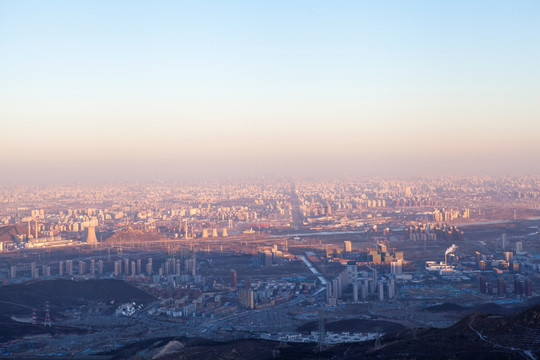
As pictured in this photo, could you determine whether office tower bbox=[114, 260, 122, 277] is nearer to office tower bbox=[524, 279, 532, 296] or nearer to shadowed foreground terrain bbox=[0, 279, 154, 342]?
shadowed foreground terrain bbox=[0, 279, 154, 342]

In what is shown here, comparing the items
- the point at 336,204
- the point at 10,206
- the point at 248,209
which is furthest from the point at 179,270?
the point at 10,206

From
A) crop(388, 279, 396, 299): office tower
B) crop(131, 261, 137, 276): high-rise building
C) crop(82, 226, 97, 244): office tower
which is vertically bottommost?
crop(388, 279, 396, 299): office tower

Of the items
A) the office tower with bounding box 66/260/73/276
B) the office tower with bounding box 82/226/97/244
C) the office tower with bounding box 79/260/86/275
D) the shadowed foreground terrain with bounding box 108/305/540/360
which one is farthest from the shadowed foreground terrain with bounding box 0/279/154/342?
the office tower with bounding box 82/226/97/244

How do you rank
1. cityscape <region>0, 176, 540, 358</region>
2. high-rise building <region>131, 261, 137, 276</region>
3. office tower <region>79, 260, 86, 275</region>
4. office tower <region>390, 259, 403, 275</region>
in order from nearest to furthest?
cityscape <region>0, 176, 540, 358</region> < office tower <region>390, 259, 403, 275</region> < high-rise building <region>131, 261, 137, 276</region> < office tower <region>79, 260, 86, 275</region>

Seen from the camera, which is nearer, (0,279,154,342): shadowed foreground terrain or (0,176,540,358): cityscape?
(0,176,540,358): cityscape

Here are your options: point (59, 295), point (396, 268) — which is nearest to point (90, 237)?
point (59, 295)

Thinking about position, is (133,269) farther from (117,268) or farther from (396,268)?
(396,268)

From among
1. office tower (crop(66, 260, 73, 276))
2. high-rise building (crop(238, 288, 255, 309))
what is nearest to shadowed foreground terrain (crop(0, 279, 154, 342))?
high-rise building (crop(238, 288, 255, 309))

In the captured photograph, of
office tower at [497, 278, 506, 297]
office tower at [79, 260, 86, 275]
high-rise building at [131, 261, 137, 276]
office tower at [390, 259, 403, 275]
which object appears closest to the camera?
office tower at [497, 278, 506, 297]

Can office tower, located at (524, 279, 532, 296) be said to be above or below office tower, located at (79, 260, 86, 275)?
below

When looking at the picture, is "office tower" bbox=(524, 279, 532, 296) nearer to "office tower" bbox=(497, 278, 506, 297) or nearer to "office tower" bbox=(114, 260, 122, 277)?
"office tower" bbox=(497, 278, 506, 297)

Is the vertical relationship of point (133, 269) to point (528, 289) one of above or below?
above

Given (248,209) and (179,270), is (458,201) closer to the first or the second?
(248,209)
